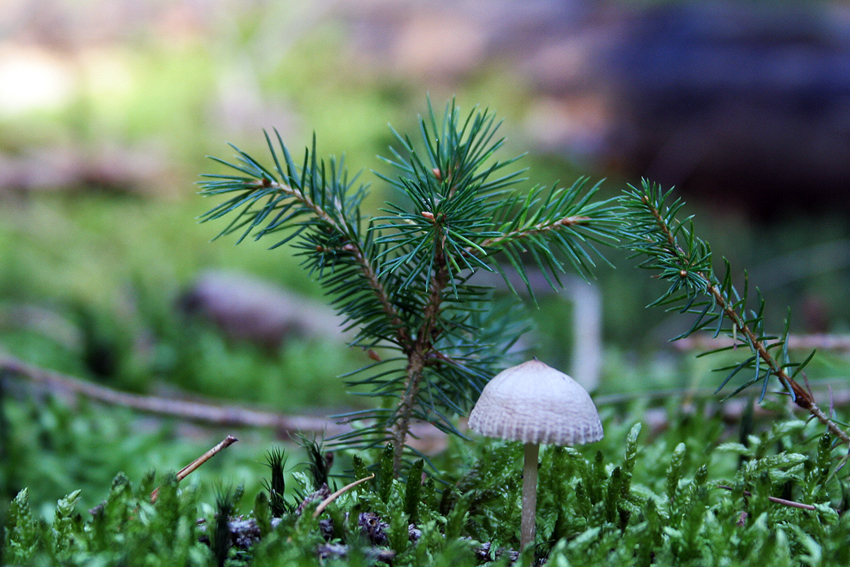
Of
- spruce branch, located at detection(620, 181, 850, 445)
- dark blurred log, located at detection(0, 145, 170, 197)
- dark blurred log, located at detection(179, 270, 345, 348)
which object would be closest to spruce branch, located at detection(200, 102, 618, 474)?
spruce branch, located at detection(620, 181, 850, 445)

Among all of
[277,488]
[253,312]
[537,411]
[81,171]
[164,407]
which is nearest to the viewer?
[537,411]

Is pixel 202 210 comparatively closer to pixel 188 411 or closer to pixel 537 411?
pixel 188 411

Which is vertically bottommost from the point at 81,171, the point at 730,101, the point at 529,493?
the point at 529,493

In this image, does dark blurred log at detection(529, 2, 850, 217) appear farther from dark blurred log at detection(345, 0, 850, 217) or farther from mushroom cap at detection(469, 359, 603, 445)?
mushroom cap at detection(469, 359, 603, 445)

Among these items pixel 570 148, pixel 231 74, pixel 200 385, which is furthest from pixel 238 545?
pixel 231 74

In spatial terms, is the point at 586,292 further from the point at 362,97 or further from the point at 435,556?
the point at 362,97

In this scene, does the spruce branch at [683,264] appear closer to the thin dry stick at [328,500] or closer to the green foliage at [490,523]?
the green foliage at [490,523]

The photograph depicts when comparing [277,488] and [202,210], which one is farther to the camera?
[202,210]

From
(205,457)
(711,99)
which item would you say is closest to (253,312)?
(205,457)
